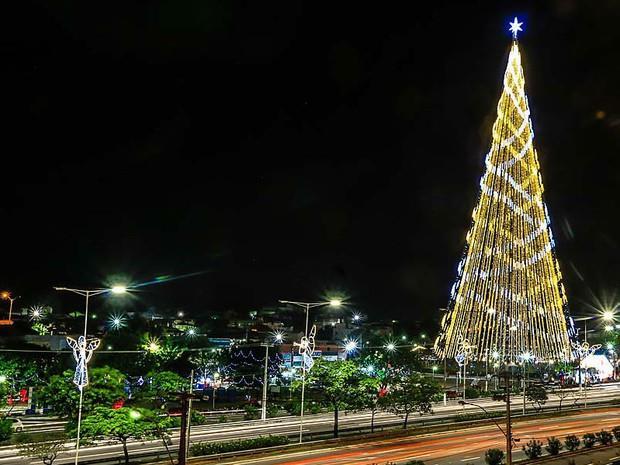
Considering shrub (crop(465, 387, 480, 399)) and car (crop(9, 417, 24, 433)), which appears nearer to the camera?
car (crop(9, 417, 24, 433))

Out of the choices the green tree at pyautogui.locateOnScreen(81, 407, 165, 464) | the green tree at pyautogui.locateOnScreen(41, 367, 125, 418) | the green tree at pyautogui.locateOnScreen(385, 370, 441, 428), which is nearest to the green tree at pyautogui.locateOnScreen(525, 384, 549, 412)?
the green tree at pyautogui.locateOnScreen(385, 370, 441, 428)

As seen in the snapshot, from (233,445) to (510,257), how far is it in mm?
31223

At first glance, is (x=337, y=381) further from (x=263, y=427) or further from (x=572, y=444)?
(x=572, y=444)

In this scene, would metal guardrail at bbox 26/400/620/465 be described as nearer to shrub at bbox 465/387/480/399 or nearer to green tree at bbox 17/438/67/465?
green tree at bbox 17/438/67/465

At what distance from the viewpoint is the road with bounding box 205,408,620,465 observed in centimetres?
3388

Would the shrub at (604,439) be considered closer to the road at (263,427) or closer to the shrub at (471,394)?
the road at (263,427)

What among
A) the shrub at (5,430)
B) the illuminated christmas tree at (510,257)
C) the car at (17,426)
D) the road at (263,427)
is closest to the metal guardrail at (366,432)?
the road at (263,427)

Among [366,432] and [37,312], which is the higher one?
[37,312]

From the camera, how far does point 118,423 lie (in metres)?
30.9

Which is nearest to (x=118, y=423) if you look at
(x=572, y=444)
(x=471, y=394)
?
(x=572, y=444)

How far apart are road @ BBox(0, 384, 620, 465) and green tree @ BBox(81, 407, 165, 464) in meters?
3.39

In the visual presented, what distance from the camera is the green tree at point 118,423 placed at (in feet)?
100

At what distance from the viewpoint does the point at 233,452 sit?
34.7 metres

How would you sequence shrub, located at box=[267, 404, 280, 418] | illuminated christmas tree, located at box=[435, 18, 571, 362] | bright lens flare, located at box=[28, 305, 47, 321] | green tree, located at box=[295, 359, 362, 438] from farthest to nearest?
bright lens flare, located at box=[28, 305, 47, 321] → illuminated christmas tree, located at box=[435, 18, 571, 362] → shrub, located at box=[267, 404, 280, 418] → green tree, located at box=[295, 359, 362, 438]
